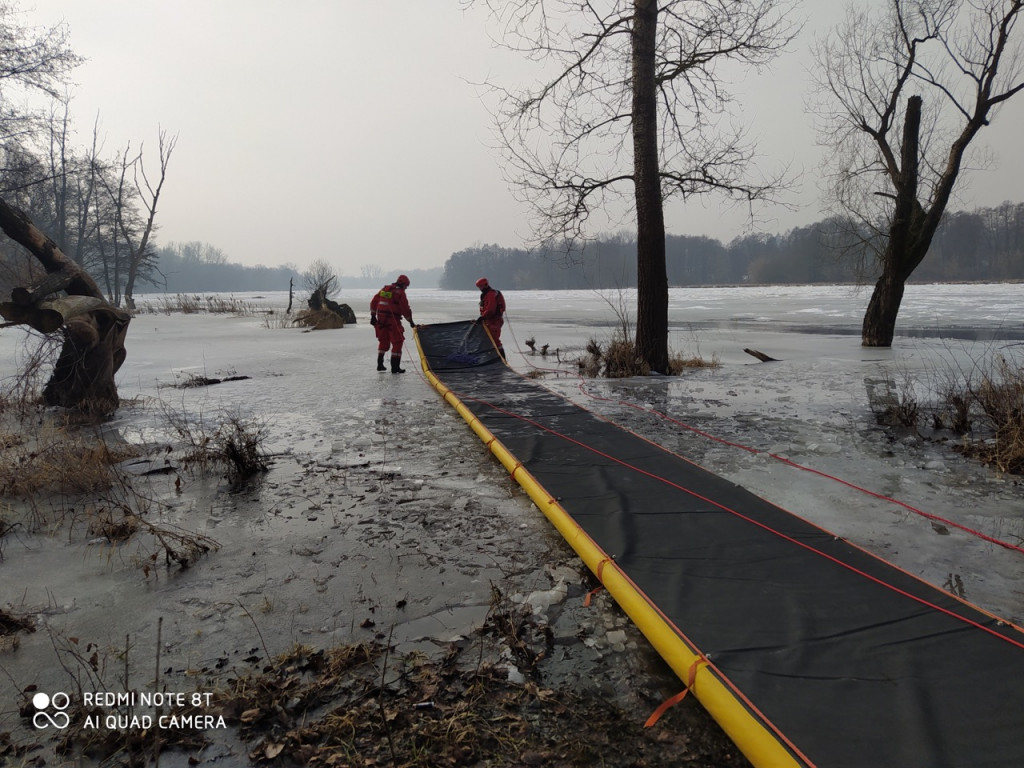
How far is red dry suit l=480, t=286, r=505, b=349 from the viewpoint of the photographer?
10.3 meters

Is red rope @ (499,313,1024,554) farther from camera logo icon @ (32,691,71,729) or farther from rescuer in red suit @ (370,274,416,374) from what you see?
camera logo icon @ (32,691,71,729)

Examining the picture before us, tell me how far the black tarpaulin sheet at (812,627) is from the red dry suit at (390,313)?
237 inches

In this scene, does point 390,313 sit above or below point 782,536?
above

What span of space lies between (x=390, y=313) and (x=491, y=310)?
1.92m

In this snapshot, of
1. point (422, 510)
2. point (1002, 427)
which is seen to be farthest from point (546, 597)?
point (1002, 427)

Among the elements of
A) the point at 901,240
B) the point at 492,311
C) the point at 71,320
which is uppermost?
the point at 901,240

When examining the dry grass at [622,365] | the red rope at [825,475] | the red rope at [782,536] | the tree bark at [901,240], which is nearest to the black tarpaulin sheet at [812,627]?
the red rope at [782,536]

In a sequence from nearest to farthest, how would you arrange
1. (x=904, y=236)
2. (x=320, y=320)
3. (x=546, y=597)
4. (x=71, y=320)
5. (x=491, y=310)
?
(x=546, y=597) → (x=71, y=320) → (x=491, y=310) → (x=904, y=236) → (x=320, y=320)

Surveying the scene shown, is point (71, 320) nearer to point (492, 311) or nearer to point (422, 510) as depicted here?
point (422, 510)

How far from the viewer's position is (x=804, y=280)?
87625 mm

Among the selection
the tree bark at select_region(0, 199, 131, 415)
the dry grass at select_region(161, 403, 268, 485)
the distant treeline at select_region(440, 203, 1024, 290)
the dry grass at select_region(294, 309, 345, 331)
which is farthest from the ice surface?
the distant treeline at select_region(440, 203, 1024, 290)

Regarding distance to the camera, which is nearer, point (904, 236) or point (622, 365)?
point (622, 365)

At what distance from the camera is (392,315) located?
370 inches

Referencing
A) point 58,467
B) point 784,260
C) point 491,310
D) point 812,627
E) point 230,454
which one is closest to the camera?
point 812,627
